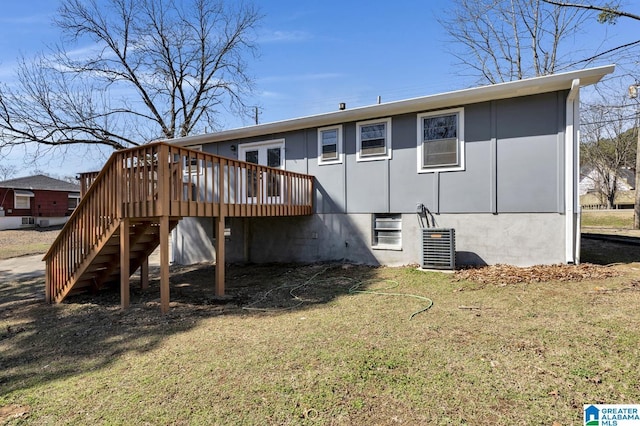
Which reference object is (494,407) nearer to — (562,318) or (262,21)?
(562,318)

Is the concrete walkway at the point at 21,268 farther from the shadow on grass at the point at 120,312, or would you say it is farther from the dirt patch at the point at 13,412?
the dirt patch at the point at 13,412

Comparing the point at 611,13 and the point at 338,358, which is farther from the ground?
the point at 611,13

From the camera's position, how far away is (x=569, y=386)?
2.61m

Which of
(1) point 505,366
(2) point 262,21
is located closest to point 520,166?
(1) point 505,366

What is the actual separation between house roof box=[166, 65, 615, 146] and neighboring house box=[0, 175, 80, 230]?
81.9ft

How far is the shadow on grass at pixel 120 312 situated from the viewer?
3.81 metres

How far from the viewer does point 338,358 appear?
3.30 m

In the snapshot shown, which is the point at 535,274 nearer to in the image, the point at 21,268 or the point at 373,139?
the point at 373,139

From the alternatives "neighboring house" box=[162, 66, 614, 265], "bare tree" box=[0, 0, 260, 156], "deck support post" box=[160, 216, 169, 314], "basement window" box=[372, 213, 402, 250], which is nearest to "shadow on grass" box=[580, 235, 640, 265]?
"neighboring house" box=[162, 66, 614, 265]

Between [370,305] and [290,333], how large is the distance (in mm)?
1512

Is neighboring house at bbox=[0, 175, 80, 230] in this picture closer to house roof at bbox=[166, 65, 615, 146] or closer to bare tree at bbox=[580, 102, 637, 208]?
house roof at bbox=[166, 65, 615, 146]

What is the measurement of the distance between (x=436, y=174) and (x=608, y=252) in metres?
4.93

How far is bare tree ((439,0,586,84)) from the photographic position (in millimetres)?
15219

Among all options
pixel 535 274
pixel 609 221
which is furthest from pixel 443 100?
pixel 609 221
